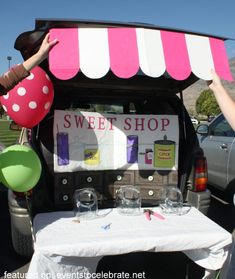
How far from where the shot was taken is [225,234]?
10.1 ft

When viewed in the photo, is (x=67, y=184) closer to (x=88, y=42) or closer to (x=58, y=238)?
(x=58, y=238)

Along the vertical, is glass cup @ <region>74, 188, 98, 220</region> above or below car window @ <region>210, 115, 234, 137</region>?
below

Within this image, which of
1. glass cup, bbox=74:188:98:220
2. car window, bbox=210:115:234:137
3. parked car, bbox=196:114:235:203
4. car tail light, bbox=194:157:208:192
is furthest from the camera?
car window, bbox=210:115:234:137

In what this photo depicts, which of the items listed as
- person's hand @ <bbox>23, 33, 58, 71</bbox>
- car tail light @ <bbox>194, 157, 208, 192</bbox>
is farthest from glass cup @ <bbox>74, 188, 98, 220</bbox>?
person's hand @ <bbox>23, 33, 58, 71</bbox>

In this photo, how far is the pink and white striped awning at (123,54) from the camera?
307 centimetres

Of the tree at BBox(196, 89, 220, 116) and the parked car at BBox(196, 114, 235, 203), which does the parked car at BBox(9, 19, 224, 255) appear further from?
the tree at BBox(196, 89, 220, 116)

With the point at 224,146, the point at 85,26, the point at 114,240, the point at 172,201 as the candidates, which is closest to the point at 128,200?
the point at 172,201

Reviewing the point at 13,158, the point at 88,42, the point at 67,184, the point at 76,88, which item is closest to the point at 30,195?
the point at 67,184

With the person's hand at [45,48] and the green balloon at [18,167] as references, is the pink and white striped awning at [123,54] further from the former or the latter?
the green balloon at [18,167]

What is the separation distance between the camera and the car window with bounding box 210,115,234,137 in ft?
21.0

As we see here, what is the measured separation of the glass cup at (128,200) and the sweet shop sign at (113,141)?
243mm

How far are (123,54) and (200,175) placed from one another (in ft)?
5.52

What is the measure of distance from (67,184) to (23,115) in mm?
912

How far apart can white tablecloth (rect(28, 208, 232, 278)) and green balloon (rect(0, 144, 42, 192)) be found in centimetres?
43
